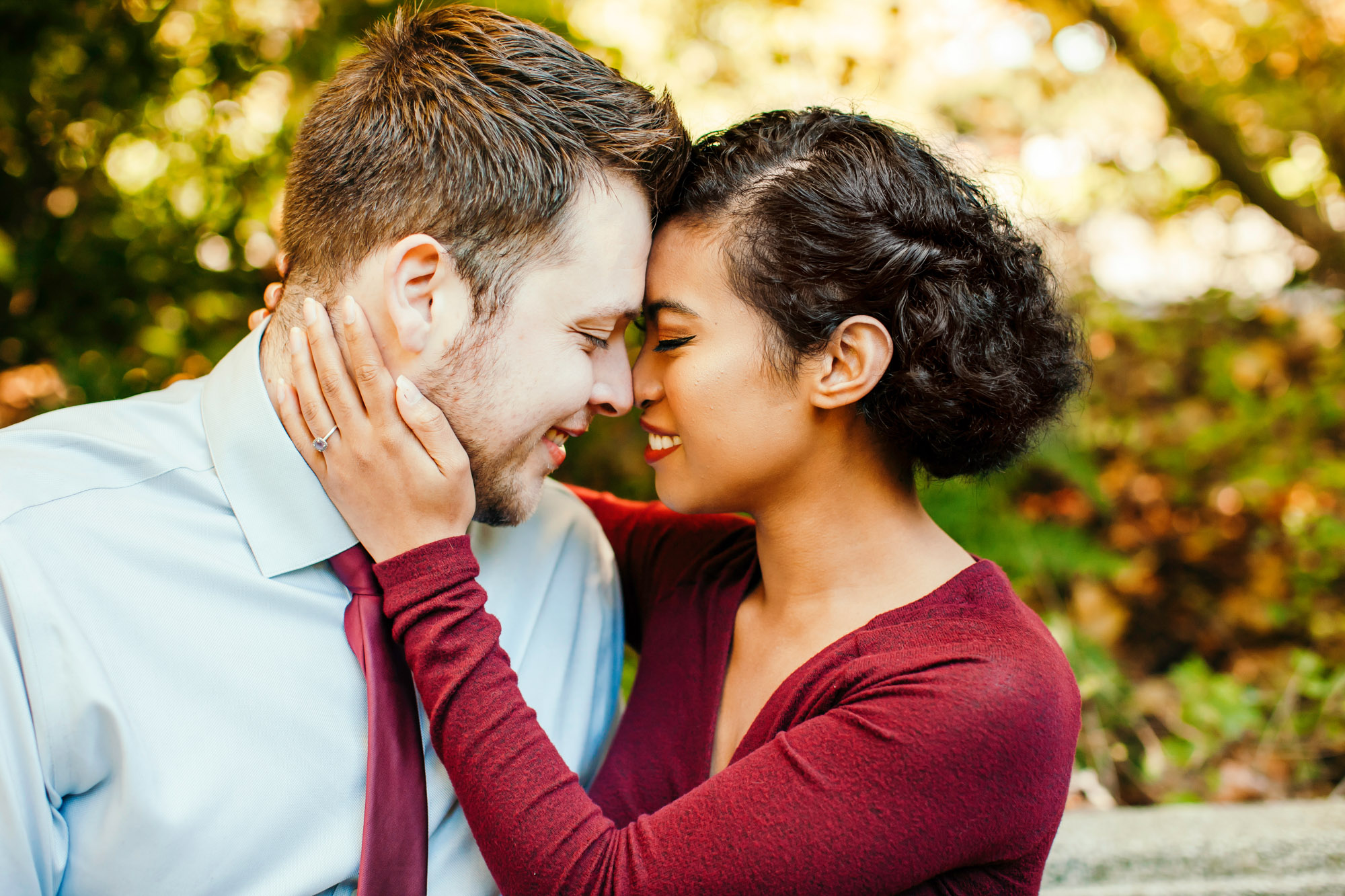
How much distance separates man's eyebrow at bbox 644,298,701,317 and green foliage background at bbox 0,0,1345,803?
149cm

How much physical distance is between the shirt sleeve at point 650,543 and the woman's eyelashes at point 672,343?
0.49 m

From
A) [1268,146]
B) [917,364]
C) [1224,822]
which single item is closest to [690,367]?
[917,364]

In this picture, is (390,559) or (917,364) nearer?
(390,559)

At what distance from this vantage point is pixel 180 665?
4.42 feet

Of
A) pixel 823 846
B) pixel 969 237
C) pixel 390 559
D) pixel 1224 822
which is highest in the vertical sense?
pixel 969 237

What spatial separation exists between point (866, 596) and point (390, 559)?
2.86 ft

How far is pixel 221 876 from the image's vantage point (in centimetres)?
133

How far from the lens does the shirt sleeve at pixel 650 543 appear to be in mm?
2080

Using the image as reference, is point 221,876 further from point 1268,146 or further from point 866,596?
point 1268,146

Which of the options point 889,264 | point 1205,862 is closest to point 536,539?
point 889,264

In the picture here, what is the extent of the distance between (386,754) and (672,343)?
0.89 m

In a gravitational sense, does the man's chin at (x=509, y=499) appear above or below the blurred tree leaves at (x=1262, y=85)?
below

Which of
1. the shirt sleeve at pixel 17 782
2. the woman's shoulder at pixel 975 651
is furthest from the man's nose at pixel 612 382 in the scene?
the shirt sleeve at pixel 17 782

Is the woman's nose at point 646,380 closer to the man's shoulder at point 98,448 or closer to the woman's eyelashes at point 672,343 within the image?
the woman's eyelashes at point 672,343
